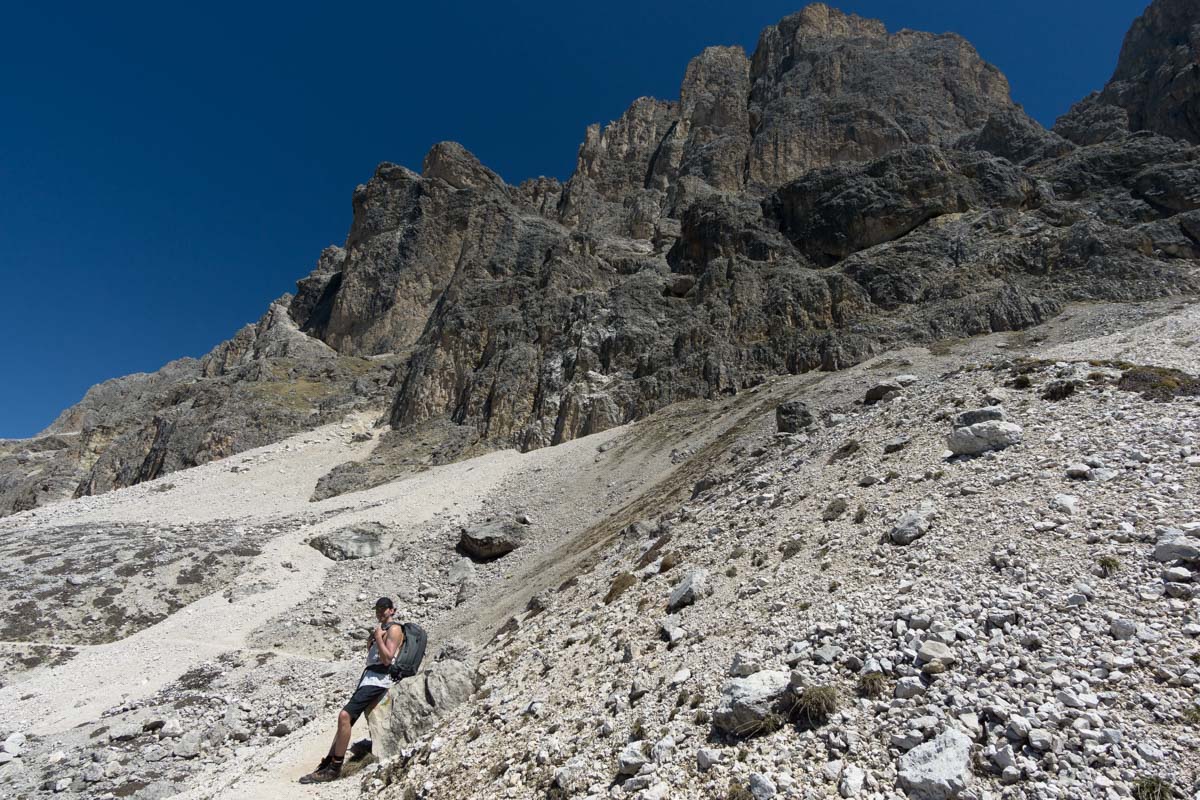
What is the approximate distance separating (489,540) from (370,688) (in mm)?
14963

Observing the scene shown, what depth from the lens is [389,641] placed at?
9.09 metres

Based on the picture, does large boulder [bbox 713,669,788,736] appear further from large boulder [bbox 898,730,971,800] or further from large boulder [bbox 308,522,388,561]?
large boulder [bbox 308,522,388,561]

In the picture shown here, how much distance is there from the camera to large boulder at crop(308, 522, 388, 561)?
25562 mm

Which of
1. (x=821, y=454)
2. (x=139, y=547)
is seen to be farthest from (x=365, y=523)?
(x=821, y=454)

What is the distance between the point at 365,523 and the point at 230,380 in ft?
138

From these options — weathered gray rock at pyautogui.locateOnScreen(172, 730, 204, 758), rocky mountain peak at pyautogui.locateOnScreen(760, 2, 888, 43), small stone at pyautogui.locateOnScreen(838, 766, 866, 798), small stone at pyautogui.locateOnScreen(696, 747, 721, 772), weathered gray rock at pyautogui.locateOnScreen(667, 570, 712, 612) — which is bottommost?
weathered gray rock at pyautogui.locateOnScreen(172, 730, 204, 758)

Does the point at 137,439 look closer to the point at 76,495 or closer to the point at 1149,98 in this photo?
the point at 76,495

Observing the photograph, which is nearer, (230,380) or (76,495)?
(76,495)

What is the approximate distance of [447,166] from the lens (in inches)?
3474

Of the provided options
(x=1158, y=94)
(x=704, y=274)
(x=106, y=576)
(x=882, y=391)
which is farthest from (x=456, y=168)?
(x=1158, y=94)

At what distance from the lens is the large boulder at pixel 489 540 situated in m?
23.8

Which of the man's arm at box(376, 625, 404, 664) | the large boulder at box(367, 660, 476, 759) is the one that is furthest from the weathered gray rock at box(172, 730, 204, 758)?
the man's arm at box(376, 625, 404, 664)

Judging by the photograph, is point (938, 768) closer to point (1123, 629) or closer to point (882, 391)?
point (1123, 629)

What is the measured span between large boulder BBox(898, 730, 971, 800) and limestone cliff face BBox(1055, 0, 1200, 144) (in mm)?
78754
